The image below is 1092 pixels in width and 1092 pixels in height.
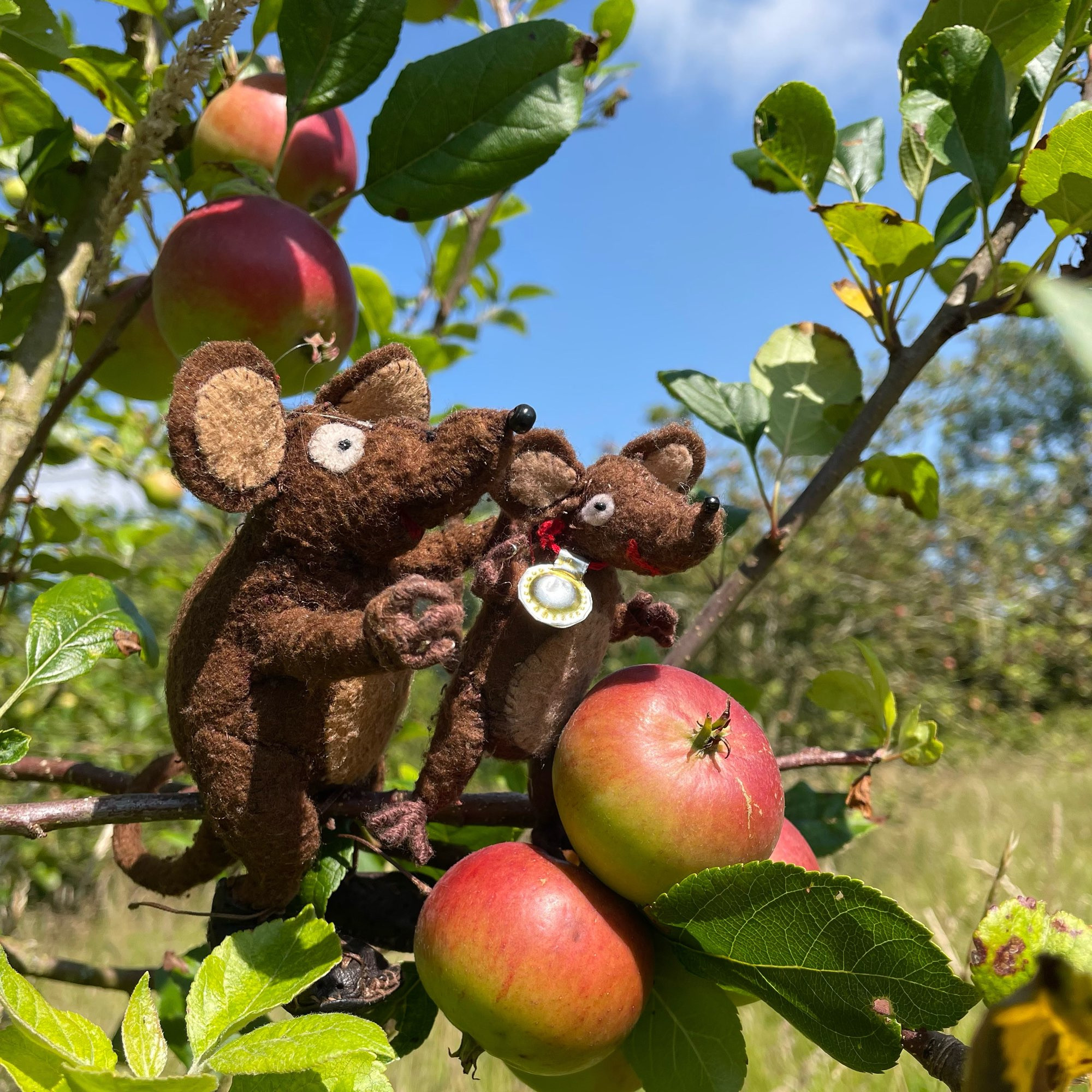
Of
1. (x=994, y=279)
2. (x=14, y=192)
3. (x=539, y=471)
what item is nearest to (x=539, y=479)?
(x=539, y=471)

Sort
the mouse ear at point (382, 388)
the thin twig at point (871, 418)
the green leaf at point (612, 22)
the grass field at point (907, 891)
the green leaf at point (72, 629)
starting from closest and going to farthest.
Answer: the mouse ear at point (382, 388), the green leaf at point (72, 629), the thin twig at point (871, 418), the green leaf at point (612, 22), the grass field at point (907, 891)

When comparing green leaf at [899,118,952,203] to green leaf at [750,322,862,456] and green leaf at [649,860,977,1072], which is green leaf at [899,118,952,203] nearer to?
green leaf at [750,322,862,456]

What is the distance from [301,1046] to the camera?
1.28 ft

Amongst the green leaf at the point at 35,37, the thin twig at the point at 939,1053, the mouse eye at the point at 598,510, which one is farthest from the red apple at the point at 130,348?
the thin twig at the point at 939,1053

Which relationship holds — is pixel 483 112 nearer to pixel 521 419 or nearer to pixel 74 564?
pixel 521 419

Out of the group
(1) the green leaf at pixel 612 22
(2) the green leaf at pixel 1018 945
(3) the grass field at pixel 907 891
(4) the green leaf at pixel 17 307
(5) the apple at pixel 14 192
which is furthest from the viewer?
(5) the apple at pixel 14 192

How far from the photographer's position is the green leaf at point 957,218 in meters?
0.83

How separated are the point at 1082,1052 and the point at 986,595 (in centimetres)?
599

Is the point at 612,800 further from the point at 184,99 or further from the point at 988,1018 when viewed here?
the point at 184,99

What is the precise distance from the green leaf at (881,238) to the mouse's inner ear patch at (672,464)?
35 cm

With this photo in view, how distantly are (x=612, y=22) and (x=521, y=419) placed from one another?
3.15 feet

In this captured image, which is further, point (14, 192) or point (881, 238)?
point (14, 192)

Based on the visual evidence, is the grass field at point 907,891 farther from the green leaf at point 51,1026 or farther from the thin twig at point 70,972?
Result: the green leaf at point 51,1026

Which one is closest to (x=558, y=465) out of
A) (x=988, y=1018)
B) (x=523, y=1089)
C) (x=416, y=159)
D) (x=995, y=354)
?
(x=988, y=1018)
